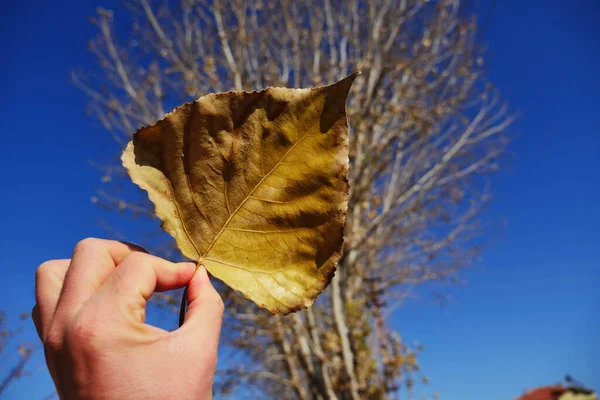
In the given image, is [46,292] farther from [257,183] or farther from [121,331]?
[257,183]

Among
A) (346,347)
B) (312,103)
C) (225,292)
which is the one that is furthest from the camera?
(225,292)

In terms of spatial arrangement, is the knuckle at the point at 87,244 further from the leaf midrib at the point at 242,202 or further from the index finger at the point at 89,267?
the leaf midrib at the point at 242,202

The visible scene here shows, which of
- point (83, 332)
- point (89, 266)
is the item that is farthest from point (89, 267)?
point (83, 332)

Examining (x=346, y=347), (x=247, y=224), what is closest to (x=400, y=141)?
(x=346, y=347)

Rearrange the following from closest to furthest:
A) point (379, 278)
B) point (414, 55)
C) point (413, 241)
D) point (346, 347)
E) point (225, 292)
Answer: point (346, 347) < point (225, 292) < point (379, 278) < point (414, 55) < point (413, 241)

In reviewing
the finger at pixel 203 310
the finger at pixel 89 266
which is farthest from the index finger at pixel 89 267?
the finger at pixel 203 310

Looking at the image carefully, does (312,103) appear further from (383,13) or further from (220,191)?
(383,13)
